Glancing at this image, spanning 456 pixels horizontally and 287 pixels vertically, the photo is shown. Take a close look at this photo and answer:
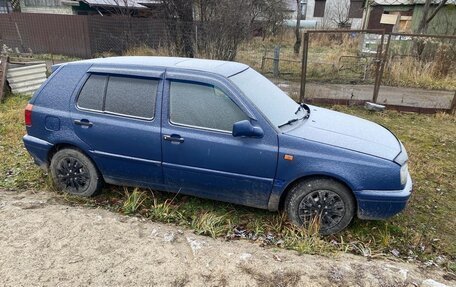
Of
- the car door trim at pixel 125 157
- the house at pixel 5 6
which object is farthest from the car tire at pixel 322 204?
the house at pixel 5 6

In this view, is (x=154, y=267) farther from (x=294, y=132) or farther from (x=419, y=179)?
(x=419, y=179)

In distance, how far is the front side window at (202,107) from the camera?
335 centimetres

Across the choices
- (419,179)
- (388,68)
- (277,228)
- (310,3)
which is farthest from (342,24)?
(277,228)

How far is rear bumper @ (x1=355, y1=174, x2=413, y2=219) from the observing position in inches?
124

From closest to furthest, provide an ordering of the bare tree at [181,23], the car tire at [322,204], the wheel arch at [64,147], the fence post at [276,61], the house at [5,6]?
the car tire at [322,204], the wheel arch at [64,147], the fence post at [276,61], the bare tree at [181,23], the house at [5,6]

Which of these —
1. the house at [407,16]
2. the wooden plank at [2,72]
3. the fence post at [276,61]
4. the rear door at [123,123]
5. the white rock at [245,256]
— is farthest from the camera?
the house at [407,16]

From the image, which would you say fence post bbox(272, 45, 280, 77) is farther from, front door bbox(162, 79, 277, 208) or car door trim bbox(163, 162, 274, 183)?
car door trim bbox(163, 162, 274, 183)

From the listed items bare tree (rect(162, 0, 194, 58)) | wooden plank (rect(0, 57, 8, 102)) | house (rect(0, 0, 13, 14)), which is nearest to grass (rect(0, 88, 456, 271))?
wooden plank (rect(0, 57, 8, 102))

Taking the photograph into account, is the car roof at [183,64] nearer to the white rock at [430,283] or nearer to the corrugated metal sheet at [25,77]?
the white rock at [430,283]

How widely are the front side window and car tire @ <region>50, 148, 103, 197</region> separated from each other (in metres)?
1.27

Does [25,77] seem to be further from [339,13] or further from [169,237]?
[339,13]

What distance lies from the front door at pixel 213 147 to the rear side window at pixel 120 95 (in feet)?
0.67

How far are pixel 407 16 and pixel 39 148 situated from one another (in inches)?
841

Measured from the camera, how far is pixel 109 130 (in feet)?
11.9
